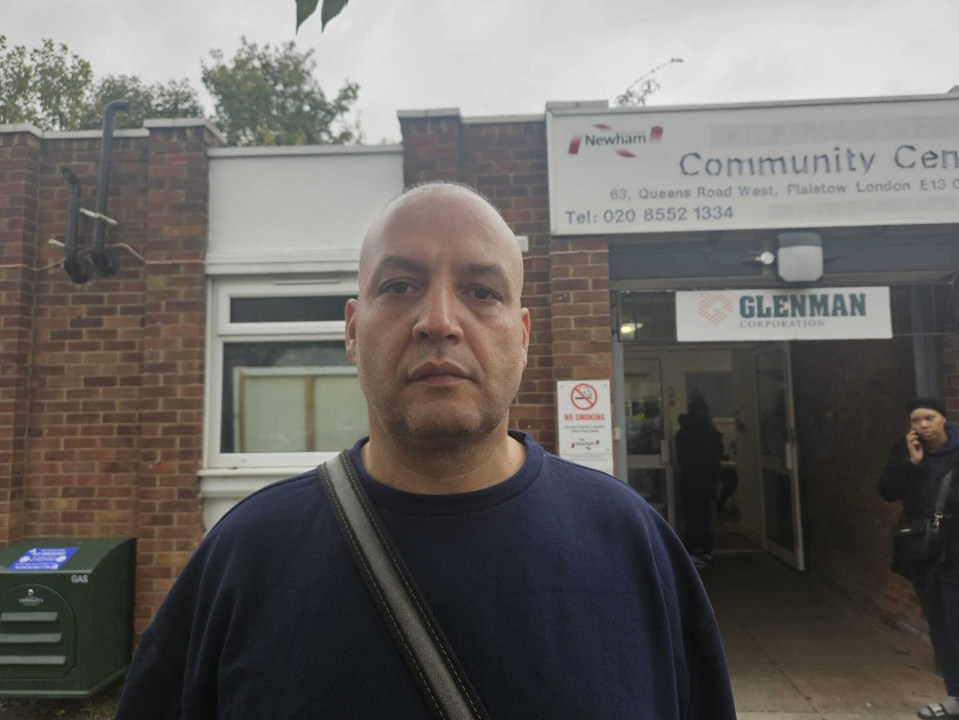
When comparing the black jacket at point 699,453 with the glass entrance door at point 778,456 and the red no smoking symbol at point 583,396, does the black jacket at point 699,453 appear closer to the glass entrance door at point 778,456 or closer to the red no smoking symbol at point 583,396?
the glass entrance door at point 778,456

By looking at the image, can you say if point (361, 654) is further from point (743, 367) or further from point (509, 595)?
point (743, 367)

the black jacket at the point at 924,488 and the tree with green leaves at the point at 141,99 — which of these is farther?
the tree with green leaves at the point at 141,99

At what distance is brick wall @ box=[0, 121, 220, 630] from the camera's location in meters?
4.49

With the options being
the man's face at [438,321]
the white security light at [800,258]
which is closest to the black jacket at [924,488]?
the white security light at [800,258]

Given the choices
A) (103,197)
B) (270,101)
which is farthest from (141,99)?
(103,197)

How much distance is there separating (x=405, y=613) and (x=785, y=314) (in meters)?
4.02

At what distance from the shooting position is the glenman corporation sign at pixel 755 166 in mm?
4305

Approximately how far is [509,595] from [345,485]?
1.23ft

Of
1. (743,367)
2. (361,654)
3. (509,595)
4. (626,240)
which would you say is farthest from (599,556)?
(743,367)

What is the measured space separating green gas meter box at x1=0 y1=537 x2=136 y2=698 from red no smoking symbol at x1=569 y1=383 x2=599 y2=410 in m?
3.32

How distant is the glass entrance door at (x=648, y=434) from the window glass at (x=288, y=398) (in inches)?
161

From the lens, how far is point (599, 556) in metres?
1.19

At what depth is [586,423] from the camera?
4.32 metres

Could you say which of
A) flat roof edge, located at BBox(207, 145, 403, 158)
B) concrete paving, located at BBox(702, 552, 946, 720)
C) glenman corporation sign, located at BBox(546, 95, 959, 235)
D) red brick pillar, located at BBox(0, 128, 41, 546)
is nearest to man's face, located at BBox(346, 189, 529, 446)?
glenman corporation sign, located at BBox(546, 95, 959, 235)
